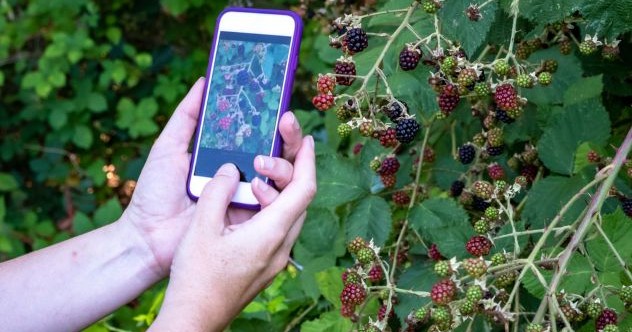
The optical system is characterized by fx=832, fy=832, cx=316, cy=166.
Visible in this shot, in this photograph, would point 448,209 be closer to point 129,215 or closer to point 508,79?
point 508,79

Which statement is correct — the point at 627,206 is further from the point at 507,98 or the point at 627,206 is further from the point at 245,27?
the point at 245,27

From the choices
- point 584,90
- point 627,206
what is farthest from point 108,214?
point 627,206

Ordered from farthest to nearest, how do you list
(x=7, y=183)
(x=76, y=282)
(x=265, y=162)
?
(x=7, y=183), (x=76, y=282), (x=265, y=162)

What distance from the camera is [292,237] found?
1247 millimetres

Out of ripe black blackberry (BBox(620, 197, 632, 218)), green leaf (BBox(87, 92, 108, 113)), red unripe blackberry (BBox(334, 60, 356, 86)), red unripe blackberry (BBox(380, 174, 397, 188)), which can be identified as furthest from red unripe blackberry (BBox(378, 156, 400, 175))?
green leaf (BBox(87, 92, 108, 113))

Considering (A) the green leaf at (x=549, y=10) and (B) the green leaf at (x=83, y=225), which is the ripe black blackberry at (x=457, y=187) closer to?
(A) the green leaf at (x=549, y=10)

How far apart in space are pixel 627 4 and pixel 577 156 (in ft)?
0.87

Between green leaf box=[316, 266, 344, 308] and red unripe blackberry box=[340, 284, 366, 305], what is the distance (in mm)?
251

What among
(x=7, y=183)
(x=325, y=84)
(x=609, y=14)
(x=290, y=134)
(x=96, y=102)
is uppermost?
A: (x=609, y=14)

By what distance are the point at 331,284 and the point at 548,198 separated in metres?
0.38

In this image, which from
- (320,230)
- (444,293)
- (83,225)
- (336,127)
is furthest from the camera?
(83,225)

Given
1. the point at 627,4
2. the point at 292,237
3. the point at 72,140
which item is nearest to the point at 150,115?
the point at 72,140

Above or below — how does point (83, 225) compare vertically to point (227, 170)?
below

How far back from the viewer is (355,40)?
3.70 feet
